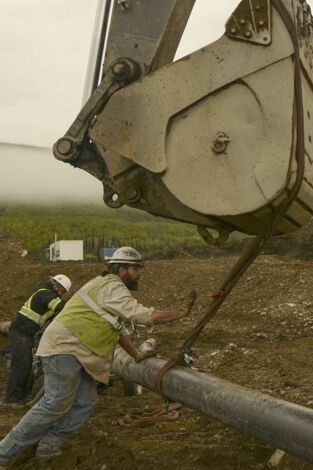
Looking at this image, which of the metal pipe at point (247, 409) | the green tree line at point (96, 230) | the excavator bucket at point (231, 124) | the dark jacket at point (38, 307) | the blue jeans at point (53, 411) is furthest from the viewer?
the green tree line at point (96, 230)

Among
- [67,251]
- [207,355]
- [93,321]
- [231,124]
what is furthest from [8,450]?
[67,251]

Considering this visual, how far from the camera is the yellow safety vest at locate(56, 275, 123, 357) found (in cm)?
502

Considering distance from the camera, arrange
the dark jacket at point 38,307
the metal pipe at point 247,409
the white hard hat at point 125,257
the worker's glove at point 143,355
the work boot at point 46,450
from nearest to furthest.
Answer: the metal pipe at point 247,409
the white hard hat at point 125,257
the work boot at point 46,450
the worker's glove at point 143,355
the dark jacket at point 38,307

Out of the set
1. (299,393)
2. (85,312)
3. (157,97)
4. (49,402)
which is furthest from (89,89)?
(299,393)

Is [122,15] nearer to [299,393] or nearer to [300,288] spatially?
[299,393]

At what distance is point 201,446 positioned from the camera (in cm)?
529

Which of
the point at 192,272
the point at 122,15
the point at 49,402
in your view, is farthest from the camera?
the point at 192,272

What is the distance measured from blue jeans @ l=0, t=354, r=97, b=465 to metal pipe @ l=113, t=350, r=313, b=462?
71 cm

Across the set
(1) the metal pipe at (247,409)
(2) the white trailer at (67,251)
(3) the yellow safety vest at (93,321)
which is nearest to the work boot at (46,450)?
(3) the yellow safety vest at (93,321)

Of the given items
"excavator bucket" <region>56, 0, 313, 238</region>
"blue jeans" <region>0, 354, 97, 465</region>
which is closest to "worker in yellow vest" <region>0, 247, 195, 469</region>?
"blue jeans" <region>0, 354, 97, 465</region>

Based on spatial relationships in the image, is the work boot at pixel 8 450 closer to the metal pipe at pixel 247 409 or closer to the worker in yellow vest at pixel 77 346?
the worker in yellow vest at pixel 77 346

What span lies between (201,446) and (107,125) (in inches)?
94.4

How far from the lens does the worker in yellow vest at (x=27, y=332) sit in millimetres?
7496

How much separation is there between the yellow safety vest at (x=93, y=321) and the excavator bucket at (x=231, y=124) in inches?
39.3
